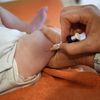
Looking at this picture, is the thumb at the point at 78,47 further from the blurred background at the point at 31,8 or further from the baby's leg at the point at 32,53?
the blurred background at the point at 31,8

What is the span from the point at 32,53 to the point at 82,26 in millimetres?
238

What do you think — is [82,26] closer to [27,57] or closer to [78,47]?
[78,47]

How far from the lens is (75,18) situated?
850 millimetres

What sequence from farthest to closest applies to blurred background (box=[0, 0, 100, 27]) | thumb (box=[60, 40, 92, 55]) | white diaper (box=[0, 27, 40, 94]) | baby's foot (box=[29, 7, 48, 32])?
blurred background (box=[0, 0, 100, 27])
baby's foot (box=[29, 7, 48, 32])
white diaper (box=[0, 27, 40, 94])
thumb (box=[60, 40, 92, 55])

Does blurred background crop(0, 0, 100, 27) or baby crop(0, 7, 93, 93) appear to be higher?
blurred background crop(0, 0, 100, 27)

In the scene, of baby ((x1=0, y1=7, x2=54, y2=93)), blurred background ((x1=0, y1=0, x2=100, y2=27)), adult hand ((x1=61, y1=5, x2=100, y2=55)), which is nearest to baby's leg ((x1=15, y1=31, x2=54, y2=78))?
baby ((x1=0, y1=7, x2=54, y2=93))

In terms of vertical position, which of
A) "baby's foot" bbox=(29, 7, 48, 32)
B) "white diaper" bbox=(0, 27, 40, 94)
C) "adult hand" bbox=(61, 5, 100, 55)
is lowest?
"white diaper" bbox=(0, 27, 40, 94)

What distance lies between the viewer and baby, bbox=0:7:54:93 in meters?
0.91

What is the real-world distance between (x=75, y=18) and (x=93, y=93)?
293 millimetres

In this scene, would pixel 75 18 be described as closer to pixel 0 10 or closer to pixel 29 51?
pixel 29 51

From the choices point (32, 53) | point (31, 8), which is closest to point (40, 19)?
point (31, 8)

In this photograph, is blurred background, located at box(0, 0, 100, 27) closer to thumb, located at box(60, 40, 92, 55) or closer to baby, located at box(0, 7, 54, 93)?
baby, located at box(0, 7, 54, 93)

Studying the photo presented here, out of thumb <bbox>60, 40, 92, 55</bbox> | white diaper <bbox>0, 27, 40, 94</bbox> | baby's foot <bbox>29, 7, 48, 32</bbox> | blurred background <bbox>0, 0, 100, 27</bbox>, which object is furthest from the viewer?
blurred background <bbox>0, 0, 100, 27</bbox>

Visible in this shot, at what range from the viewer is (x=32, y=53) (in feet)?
3.14
